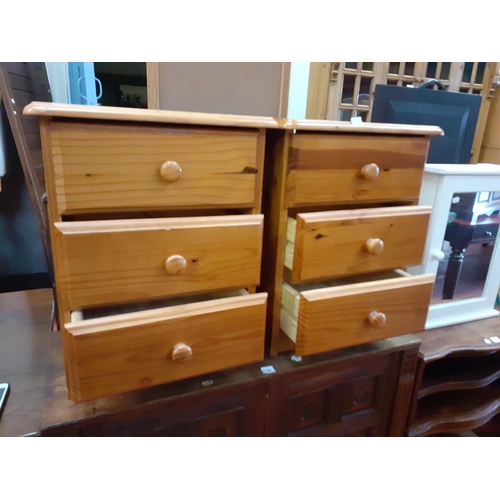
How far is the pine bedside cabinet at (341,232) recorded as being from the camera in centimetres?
73

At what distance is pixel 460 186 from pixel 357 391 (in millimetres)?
576

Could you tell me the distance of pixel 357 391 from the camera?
933 millimetres

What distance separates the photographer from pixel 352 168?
0.77 meters

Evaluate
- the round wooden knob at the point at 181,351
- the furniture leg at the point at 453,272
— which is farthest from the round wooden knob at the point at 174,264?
the furniture leg at the point at 453,272

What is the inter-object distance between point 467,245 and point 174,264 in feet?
2.82

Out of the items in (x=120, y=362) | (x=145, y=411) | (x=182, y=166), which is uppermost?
(x=182, y=166)

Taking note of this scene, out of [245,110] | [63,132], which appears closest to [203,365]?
[63,132]

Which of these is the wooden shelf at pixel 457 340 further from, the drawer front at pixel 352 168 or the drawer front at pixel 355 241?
the drawer front at pixel 352 168

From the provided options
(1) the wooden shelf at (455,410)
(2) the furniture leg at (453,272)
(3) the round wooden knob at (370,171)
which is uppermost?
(3) the round wooden knob at (370,171)

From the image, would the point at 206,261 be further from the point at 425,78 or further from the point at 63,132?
the point at 425,78

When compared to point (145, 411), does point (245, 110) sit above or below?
above

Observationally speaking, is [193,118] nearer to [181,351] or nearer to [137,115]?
[137,115]

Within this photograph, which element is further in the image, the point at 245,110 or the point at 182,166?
the point at 245,110

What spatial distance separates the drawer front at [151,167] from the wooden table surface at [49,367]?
1.13ft
